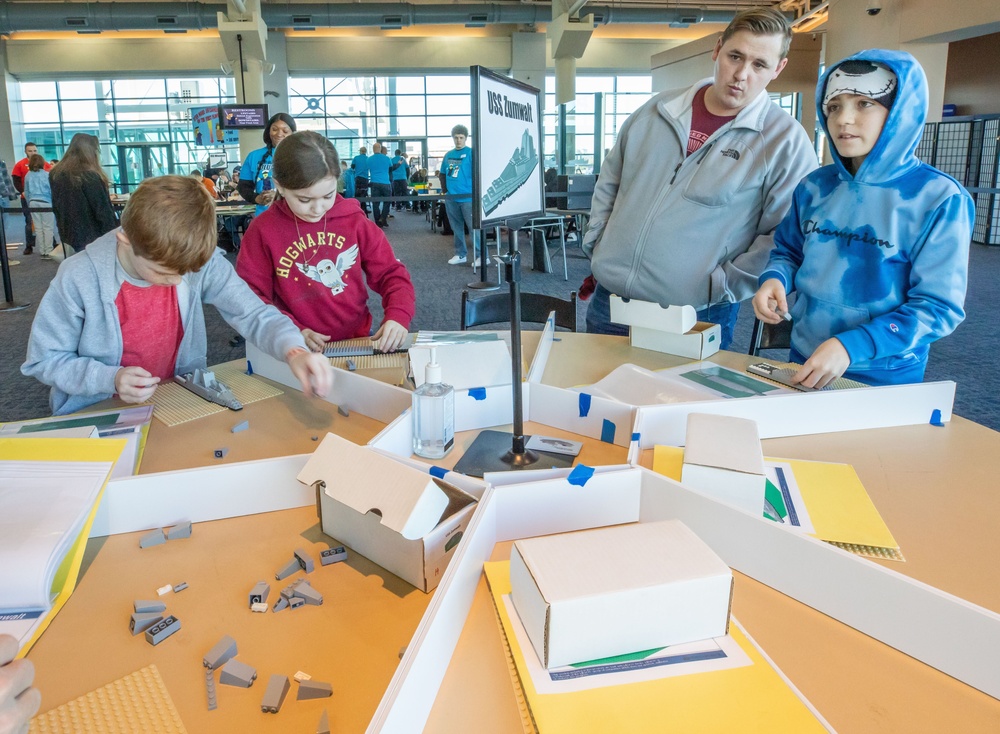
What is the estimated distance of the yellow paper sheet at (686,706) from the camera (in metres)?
0.58

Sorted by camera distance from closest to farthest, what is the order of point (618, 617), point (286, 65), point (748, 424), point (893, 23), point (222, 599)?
point (618, 617) < point (222, 599) < point (748, 424) < point (893, 23) < point (286, 65)

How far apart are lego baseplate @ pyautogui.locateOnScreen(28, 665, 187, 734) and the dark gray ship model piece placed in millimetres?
802

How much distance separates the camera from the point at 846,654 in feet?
2.40

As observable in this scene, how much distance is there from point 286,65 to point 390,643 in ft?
50.2

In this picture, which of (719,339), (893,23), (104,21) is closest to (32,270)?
(104,21)

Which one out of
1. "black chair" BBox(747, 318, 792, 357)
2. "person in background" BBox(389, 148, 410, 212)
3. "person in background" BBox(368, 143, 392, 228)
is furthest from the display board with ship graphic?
"person in background" BBox(389, 148, 410, 212)

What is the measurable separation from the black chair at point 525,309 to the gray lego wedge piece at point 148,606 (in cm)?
148

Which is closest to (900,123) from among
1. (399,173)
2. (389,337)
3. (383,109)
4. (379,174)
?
(389,337)

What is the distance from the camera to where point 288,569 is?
0.88m

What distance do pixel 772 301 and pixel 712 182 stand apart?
0.44 meters

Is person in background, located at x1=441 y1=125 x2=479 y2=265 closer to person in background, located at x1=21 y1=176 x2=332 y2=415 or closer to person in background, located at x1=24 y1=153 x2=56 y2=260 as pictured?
person in background, located at x1=24 y1=153 x2=56 y2=260

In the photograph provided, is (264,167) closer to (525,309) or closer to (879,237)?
(525,309)

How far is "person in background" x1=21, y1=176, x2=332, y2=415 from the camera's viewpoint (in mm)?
1360

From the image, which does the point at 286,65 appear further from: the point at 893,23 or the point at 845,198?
the point at 845,198
